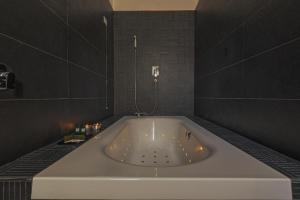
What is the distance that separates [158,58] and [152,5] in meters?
0.73

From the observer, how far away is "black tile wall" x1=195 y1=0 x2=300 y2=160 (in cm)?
84

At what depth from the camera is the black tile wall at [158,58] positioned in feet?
9.40

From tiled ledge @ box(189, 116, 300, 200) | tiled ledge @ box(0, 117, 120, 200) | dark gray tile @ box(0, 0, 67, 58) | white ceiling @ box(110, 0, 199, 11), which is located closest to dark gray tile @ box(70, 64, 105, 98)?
dark gray tile @ box(0, 0, 67, 58)

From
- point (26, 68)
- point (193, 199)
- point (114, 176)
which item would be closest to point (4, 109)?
point (26, 68)

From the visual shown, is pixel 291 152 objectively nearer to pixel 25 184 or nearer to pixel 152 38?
pixel 25 184

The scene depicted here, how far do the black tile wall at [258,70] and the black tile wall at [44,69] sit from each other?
3.54 ft

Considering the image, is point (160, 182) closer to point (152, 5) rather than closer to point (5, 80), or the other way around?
point (5, 80)

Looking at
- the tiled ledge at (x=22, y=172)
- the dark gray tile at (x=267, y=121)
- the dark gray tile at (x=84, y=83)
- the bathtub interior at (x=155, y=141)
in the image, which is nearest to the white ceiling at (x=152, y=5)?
the dark gray tile at (x=84, y=83)

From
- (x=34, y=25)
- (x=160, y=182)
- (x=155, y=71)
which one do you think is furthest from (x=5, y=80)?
(x=155, y=71)

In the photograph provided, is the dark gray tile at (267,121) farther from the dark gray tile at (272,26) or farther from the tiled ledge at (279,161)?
the dark gray tile at (272,26)

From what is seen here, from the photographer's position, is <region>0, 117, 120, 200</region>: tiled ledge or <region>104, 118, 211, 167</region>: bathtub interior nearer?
<region>0, 117, 120, 200</region>: tiled ledge

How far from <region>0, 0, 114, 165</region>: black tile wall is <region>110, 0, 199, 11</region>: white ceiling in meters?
1.17

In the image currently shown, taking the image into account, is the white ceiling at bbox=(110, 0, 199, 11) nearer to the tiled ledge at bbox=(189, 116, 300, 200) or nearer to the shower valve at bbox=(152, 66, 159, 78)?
the shower valve at bbox=(152, 66, 159, 78)

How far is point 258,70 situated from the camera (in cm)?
111
